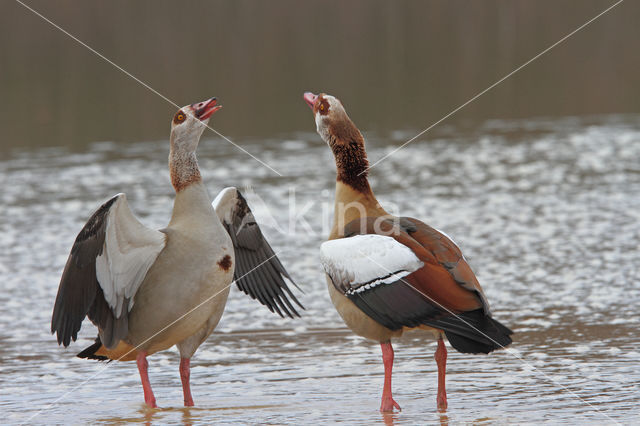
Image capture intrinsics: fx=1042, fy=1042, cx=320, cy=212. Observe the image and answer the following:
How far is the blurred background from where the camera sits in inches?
1151

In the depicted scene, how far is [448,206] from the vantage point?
55.2 ft

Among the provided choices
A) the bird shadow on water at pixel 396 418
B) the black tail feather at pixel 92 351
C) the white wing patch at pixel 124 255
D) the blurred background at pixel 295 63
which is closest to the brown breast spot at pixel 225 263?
the white wing patch at pixel 124 255

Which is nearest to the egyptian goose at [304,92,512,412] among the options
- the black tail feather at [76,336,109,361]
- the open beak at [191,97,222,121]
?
the open beak at [191,97,222,121]

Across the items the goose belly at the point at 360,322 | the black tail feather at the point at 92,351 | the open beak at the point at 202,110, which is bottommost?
the black tail feather at the point at 92,351

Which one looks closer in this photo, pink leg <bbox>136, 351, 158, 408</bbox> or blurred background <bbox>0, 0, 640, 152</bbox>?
pink leg <bbox>136, 351, 158, 408</bbox>

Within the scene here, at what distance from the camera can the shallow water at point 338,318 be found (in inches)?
314

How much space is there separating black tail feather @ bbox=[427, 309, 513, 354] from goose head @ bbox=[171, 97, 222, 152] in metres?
2.64

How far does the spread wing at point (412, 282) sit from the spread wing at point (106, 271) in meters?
1.46

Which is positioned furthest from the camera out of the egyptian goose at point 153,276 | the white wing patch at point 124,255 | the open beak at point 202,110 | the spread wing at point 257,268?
the spread wing at point 257,268

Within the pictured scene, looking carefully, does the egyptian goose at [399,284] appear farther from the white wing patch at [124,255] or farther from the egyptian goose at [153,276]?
the white wing patch at [124,255]

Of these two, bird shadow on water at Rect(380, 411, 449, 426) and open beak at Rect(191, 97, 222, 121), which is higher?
open beak at Rect(191, 97, 222, 121)

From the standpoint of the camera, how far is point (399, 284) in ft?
24.3

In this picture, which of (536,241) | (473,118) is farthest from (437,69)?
(536,241)

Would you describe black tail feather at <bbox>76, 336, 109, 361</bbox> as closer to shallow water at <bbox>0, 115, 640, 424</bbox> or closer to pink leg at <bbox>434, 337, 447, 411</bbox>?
shallow water at <bbox>0, 115, 640, 424</bbox>
